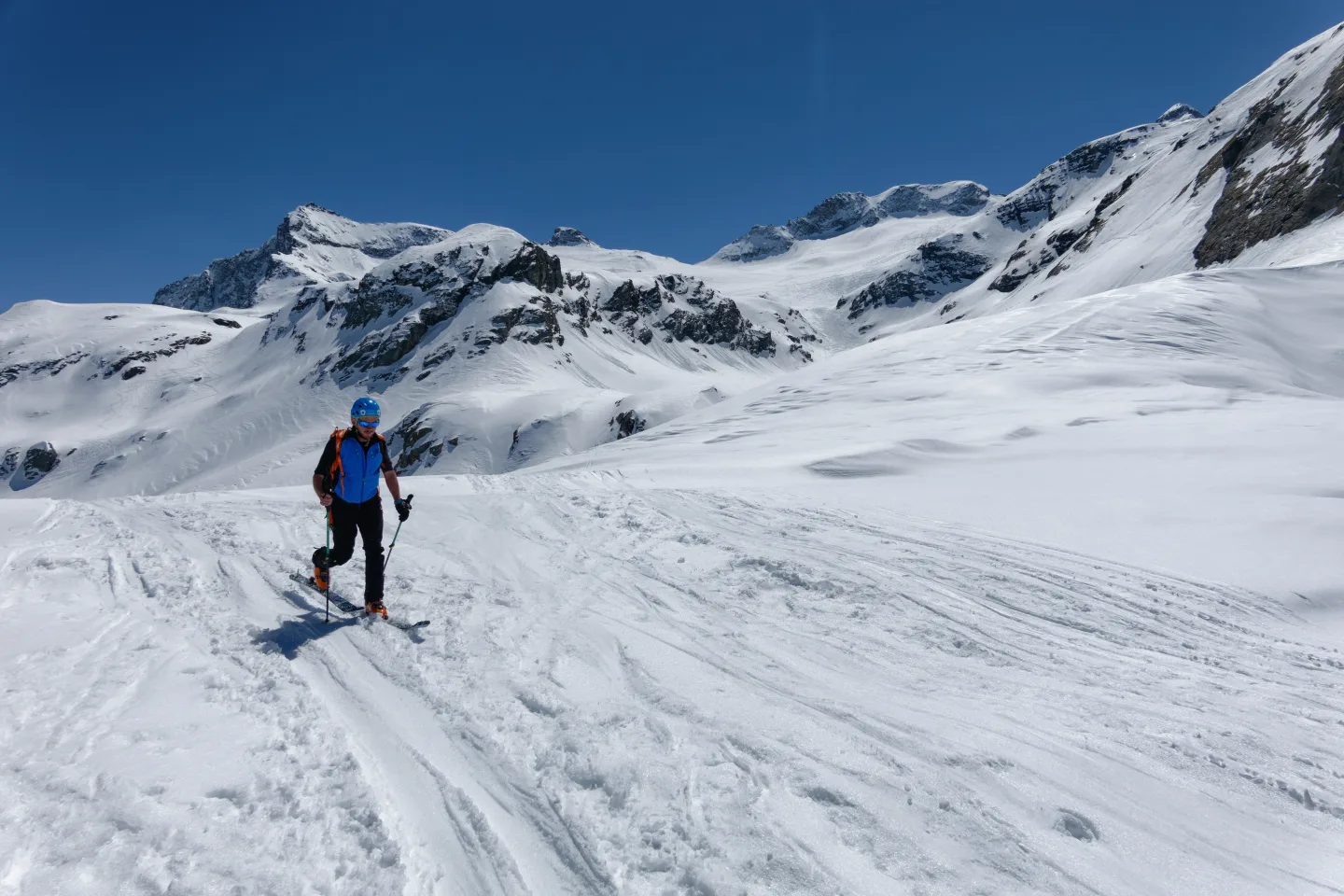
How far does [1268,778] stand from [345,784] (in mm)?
5133

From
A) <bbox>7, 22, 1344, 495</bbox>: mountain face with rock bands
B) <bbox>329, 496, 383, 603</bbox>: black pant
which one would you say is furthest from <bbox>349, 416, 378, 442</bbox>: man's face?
<bbox>7, 22, 1344, 495</bbox>: mountain face with rock bands

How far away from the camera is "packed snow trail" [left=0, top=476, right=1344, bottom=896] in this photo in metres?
3.11

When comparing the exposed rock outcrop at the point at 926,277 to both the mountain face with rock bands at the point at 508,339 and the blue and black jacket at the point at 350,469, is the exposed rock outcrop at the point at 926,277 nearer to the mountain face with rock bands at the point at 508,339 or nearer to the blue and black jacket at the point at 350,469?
the mountain face with rock bands at the point at 508,339

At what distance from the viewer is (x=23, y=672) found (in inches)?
186

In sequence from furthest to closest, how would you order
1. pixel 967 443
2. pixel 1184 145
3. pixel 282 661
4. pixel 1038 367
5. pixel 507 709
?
pixel 1184 145 < pixel 1038 367 < pixel 967 443 < pixel 282 661 < pixel 507 709

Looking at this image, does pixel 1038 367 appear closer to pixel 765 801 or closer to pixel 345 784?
pixel 765 801

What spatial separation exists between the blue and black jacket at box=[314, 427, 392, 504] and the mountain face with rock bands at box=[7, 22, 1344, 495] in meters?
13.8

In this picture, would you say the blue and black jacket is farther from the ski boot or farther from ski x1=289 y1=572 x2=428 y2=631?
ski x1=289 y1=572 x2=428 y2=631

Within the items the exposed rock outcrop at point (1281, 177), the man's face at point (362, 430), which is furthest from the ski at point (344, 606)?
the exposed rock outcrop at point (1281, 177)

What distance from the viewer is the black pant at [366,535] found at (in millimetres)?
6262

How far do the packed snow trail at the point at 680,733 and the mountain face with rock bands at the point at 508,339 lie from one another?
46.9ft

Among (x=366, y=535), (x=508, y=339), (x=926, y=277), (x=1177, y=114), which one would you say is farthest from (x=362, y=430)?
(x=1177, y=114)

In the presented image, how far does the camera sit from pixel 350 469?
643 cm

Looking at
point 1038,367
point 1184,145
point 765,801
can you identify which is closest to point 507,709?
point 765,801
